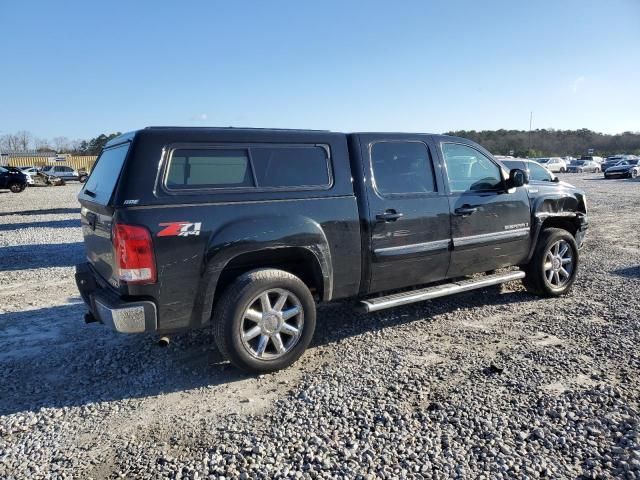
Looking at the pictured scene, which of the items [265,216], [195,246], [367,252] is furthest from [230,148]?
[367,252]

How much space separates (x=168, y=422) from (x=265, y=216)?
1627 millimetres

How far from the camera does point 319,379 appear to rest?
3.71 meters

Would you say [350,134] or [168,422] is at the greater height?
[350,134]

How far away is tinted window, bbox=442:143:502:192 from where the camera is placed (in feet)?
16.2

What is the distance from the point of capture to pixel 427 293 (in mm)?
4598

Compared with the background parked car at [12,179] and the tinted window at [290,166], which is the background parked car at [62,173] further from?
the tinted window at [290,166]

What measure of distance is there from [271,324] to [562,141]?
380 ft

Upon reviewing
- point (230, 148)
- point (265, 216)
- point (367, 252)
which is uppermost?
point (230, 148)

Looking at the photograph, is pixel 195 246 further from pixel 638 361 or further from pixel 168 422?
pixel 638 361

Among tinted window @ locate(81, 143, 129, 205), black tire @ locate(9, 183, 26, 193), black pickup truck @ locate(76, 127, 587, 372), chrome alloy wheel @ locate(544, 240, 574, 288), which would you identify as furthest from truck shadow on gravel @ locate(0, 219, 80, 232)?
black tire @ locate(9, 183, 26, 193)

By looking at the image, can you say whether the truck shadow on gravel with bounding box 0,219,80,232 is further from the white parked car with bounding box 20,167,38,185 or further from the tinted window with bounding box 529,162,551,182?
the white parked car with bounding box 20,167,38,185

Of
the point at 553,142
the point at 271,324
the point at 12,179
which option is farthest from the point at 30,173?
the point at 553,142

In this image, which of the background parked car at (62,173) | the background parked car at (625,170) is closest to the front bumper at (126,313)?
the background parked car at (62,173)

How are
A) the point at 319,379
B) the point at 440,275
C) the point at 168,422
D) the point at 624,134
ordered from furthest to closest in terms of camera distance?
the point at 624,134 < the point at 440,275 < the point at 319,379 < the point at 168,422
